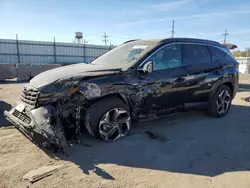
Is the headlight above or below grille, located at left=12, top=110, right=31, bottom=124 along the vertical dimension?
above

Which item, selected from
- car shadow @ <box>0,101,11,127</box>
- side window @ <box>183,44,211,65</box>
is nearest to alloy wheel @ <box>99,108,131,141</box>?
side window @ <box>183,44,211,65</box>

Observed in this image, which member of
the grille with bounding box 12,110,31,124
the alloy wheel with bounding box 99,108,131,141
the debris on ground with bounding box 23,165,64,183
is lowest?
the debris on ground with bounding box 23,165,64,183

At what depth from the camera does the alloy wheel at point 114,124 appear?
13.3 ft

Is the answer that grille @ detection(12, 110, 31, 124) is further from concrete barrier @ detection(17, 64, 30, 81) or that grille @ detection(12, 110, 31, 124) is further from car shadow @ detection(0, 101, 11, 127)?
concrete barrier @ detection(17, 64, 30, 81)

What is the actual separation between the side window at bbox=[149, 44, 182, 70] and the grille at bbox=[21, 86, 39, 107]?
2.19 meters

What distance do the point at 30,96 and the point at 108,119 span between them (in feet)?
4.37

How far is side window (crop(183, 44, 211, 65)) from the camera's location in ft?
17.1

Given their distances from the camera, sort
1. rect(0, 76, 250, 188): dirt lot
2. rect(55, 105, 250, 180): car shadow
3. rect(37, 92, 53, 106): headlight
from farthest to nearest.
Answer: rect(37, 92, 53, 106): headlight, rect(55, 105, 250, 180): car shadow, rect(0, 76, 250, 188): dirt lot

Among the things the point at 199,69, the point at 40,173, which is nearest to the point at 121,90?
the point at 40,173

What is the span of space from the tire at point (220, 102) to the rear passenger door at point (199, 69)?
30cm

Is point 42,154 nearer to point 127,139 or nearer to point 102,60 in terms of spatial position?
point 127,139

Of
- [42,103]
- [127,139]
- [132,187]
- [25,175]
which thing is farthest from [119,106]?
[25,175]

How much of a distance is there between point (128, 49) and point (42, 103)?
7.51 feet

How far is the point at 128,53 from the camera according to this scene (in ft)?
16.2
